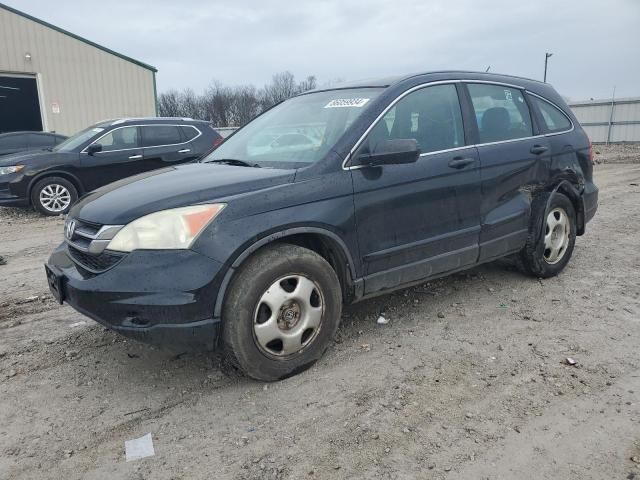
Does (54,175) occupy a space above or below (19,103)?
below

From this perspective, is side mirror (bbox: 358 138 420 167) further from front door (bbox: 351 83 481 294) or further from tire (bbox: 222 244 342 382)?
tire (bbox: 222 244 342 382)

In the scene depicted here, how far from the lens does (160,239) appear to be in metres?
2.84

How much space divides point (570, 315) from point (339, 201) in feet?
7.13

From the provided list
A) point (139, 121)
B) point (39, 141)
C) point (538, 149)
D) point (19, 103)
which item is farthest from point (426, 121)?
point (19, 103)

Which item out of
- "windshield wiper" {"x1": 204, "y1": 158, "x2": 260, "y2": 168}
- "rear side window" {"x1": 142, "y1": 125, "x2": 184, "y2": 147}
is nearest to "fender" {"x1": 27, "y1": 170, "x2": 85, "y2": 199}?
"rear side window" {"x1": 142, "y1": 125, "x2": 184, "y2": 147}

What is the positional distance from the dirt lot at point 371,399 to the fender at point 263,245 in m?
0.59

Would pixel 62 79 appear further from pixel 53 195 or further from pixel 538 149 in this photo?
pixel 538 149

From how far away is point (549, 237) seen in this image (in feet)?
15.7

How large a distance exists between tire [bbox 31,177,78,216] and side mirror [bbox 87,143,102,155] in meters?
0.66

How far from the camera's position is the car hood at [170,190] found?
294 cm

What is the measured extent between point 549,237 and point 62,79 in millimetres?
21090

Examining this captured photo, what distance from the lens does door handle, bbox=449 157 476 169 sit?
3918 mm

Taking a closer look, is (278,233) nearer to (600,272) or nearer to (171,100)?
(600,272)

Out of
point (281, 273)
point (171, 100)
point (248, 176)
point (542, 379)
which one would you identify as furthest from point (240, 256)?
point (171, 100)
